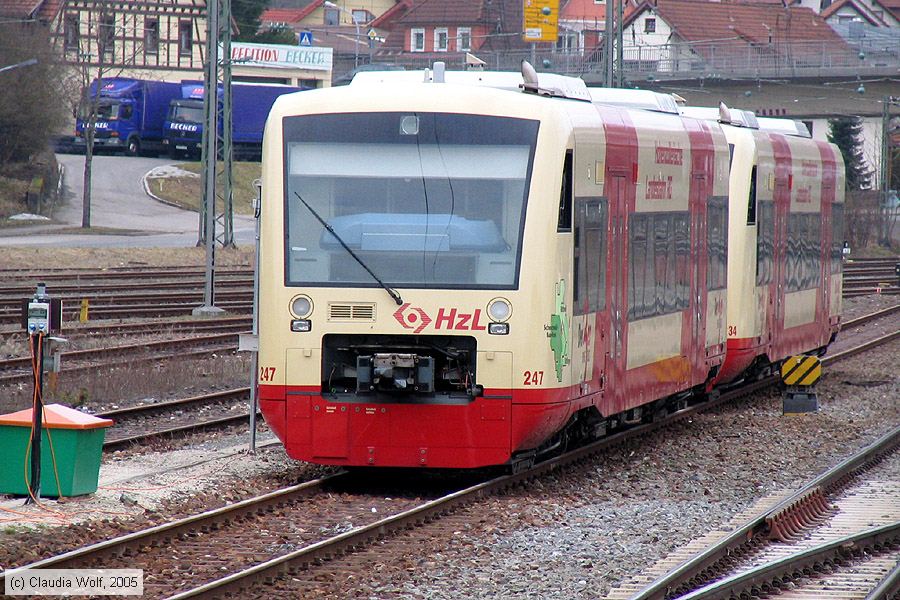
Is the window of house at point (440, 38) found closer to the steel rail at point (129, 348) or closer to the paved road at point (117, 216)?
the paved road at point (117, 216)

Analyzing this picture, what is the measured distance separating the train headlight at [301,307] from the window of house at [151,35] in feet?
228

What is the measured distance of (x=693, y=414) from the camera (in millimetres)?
18312

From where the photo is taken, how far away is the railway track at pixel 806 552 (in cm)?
895

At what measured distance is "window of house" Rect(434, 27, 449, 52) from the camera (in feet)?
351

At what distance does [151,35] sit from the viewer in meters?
80.1

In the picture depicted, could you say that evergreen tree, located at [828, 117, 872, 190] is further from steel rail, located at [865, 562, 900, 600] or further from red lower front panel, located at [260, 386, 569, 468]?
steel rail, located at [865, 562, 900, 600]

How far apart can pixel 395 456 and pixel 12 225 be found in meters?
39.8

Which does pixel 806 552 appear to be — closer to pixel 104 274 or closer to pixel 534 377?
pixel 534 377

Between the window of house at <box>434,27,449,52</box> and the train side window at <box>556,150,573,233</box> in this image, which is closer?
the train side window at <box>556,150,573,233</box>

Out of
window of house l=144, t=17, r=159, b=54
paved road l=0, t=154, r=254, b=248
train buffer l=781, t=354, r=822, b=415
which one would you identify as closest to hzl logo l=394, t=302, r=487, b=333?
train buffer l=781, t=354, r=822, b=415

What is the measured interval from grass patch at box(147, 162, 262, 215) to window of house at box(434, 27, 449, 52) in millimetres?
42722

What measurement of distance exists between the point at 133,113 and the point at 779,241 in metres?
51.6

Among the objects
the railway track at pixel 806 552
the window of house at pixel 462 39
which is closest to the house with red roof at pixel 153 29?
the window of house at pixel 462 39

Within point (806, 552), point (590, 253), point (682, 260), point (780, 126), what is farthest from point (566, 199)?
point (780, 126)
